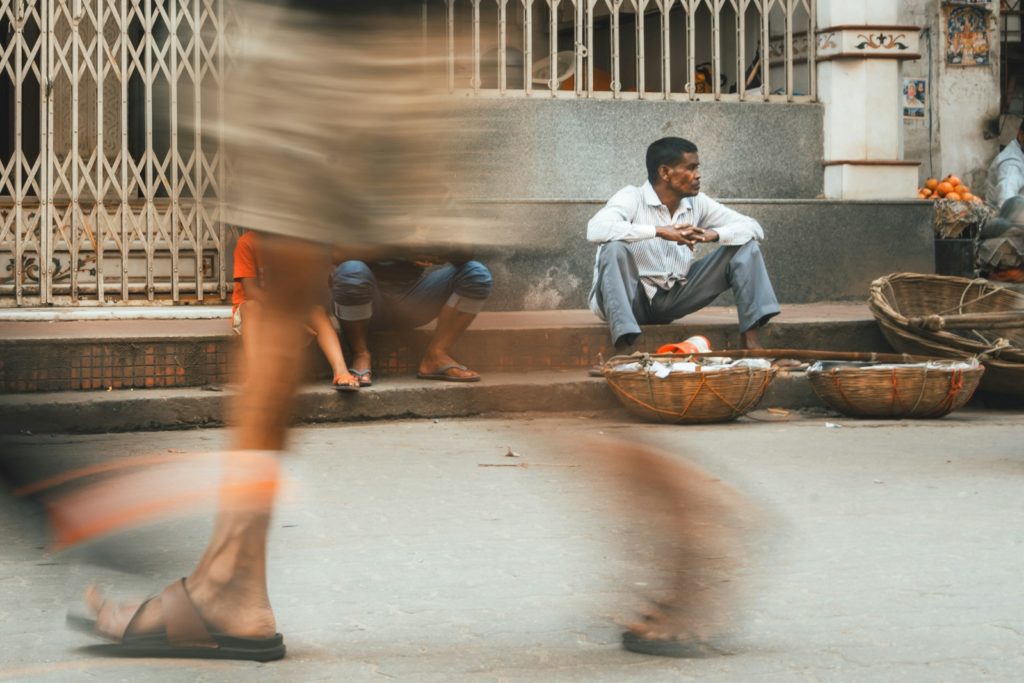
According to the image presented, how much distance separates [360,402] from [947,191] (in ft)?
18.7

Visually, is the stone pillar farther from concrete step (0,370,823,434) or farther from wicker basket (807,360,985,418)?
wicker basket (807,360,985,418)

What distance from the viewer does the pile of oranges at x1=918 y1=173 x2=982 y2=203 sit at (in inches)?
393

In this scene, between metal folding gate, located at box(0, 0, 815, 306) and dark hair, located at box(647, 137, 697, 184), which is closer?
dark hair, located at box(647, 137, 697, 184)

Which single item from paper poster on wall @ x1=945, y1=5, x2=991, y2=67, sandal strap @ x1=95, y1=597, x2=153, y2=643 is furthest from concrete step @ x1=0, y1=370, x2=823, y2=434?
paper poster on wall @ x1=945, y1=5, x2=991, y2=67

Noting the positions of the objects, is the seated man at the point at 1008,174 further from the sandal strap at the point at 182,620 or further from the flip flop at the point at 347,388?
the sandal strap at the point at 182,620

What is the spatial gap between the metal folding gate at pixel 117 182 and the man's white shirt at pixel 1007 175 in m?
5.92

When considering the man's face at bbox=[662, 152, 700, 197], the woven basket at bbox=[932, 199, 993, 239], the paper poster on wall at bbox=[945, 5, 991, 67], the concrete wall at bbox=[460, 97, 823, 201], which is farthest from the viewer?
the paper poster on wall at bbox=[945, 5, 991, 67]

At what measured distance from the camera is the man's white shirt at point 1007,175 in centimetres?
1029

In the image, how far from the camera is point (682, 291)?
22.6ft

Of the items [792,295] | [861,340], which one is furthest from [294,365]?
[792,295]

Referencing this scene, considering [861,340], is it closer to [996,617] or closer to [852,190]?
[852,190]

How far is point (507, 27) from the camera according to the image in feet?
25.6

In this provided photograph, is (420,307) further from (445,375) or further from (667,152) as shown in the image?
(667,152)

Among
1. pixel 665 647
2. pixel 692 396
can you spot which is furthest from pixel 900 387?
pixel 665 647
